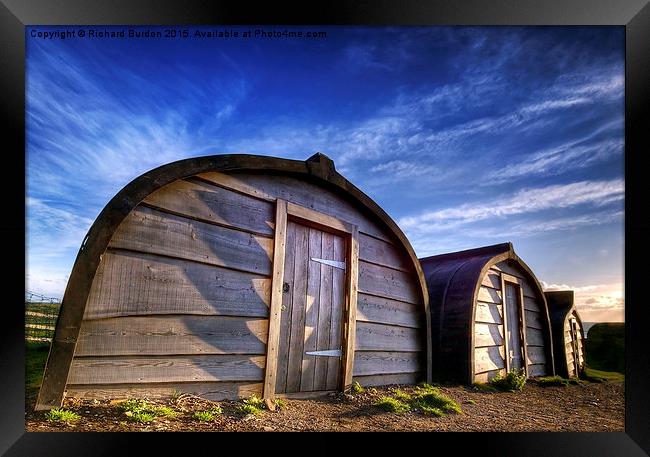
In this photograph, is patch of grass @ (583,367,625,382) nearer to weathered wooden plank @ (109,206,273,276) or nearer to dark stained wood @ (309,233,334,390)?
dark stained wood @ (309,233,334,390)

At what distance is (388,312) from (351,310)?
0.82 metres

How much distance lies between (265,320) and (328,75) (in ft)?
9.58

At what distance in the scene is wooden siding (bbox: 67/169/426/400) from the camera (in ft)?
11.5

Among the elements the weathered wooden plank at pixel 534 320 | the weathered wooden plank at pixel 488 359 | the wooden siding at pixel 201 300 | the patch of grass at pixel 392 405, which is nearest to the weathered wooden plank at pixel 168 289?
the wooden siding at pixel 201 300

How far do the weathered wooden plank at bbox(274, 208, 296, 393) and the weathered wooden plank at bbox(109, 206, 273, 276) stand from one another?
0.29 meters

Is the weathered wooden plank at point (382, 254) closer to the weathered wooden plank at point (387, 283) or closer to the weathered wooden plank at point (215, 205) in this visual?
the weathered wooden plank at point (387, 283)

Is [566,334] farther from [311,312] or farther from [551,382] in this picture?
[311,312]

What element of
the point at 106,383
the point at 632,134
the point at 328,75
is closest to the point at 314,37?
the point at 328,75

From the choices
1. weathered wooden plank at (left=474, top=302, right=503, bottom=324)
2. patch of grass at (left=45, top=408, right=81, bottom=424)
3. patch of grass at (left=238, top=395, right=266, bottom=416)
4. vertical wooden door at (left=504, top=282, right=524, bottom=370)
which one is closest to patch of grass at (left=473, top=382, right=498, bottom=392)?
weathered wooden plank at (left=474, top=302, right=503, bottom=324)

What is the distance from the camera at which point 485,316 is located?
7445 mm

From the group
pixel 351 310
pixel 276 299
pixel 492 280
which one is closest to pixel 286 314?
pixel 276 299

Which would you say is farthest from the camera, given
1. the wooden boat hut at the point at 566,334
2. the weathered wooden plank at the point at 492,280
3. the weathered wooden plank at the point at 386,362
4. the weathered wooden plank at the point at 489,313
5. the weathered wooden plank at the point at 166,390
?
the wooden boat hut at the point at 566,334

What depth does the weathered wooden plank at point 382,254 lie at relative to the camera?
18.7ft
